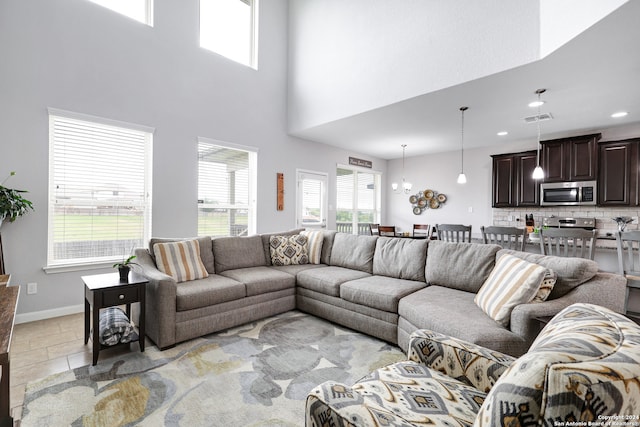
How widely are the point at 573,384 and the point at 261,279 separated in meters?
2.91


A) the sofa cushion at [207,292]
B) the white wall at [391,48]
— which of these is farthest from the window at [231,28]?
the sofa cushion at [207,292]

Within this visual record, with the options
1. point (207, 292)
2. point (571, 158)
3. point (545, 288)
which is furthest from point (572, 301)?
point (571, 158)

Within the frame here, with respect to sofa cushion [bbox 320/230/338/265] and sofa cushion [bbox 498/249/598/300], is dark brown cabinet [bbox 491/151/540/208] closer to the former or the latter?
sofa cushion [bbox 320/230/338/265]

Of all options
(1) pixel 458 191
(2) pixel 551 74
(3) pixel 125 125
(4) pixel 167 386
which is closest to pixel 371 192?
(1) pixel 458 191

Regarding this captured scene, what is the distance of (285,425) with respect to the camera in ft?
5.43

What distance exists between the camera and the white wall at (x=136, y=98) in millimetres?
3186

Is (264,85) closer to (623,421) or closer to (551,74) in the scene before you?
(551,74)

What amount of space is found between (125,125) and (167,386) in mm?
3301

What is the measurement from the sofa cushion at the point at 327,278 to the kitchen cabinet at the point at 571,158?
169 inches

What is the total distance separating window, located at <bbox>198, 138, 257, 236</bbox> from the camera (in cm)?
471

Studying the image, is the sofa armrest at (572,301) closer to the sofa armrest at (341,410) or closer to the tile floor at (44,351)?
the sofa armrest at (341,410)

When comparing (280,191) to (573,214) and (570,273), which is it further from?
(573,214)

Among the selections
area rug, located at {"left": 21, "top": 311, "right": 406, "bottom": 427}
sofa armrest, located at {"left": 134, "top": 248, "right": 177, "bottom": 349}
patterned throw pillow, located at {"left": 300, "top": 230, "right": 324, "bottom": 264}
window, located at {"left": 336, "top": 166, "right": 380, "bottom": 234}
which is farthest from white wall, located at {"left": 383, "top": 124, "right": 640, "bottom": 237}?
sofa armrest, located at {"left": 134, "top": 248, "right": 177, "bottom": 349}

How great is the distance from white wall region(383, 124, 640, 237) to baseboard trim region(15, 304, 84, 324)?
673cm
